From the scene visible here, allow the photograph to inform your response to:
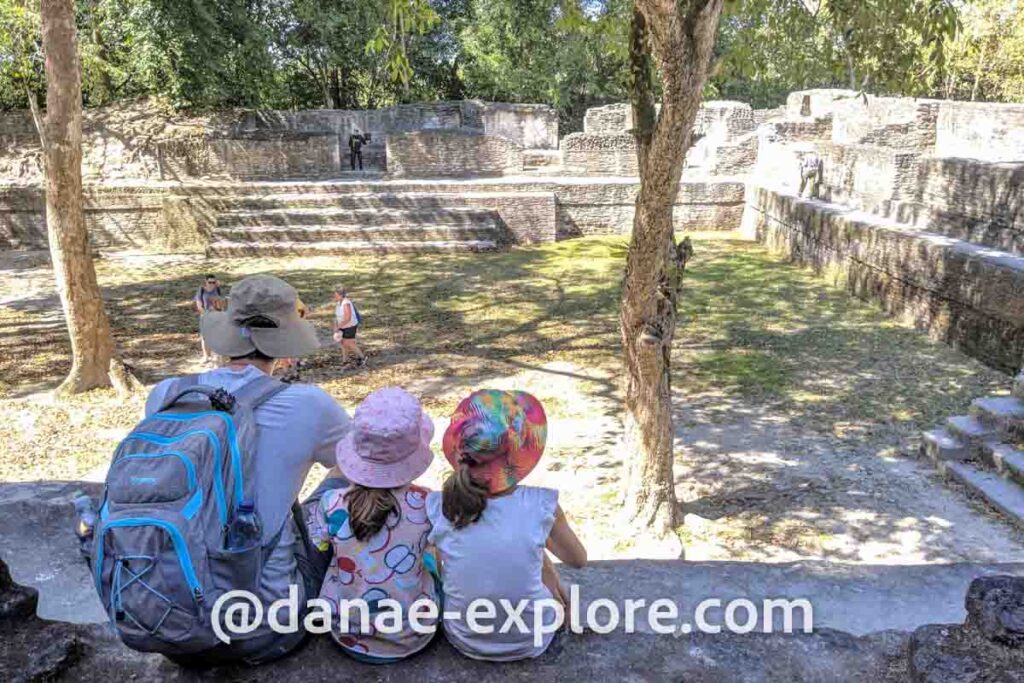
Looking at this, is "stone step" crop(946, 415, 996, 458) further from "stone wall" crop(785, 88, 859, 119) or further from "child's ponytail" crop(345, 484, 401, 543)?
"stone wall" crop(785, 88, 859, 119)

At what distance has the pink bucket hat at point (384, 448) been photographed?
210cm

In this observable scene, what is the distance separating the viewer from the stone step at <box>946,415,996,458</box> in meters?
5.46

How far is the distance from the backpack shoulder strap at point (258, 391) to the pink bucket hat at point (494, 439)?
18.9 inches

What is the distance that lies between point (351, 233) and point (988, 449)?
35.3ft

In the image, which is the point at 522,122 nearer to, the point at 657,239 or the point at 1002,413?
the point at 1002,413

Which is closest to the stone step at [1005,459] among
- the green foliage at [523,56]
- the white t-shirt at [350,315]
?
the white t-shirt at [350,315]

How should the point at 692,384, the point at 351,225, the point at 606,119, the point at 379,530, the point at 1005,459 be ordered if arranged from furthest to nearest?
the point at 606,119
the point at 351,225
the point at 692,384
the point at 1005,459
the point at 379,530

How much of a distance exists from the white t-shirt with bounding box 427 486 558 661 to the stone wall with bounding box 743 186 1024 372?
6.44m

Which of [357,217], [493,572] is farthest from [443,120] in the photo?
[493,572]

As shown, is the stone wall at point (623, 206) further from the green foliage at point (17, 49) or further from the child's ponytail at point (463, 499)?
the child's ponytail at point (463, 499)

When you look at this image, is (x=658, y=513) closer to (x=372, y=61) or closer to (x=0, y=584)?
(x=0, y=584)

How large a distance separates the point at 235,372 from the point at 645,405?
2.86 m

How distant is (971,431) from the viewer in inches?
218

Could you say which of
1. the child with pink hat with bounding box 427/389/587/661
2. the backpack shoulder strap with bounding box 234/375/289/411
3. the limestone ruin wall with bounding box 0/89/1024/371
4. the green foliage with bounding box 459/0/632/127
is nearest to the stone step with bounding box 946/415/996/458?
the limestone ruin wall with bounding box 0/89/1024/371
